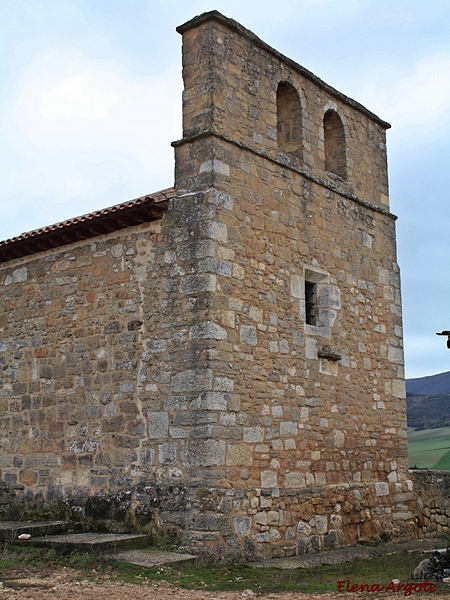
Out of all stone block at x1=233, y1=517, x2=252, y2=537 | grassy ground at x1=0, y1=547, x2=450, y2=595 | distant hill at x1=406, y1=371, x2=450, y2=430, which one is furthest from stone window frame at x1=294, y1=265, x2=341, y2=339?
distant hill at x1=406, y1=371, x2=450, y2=430

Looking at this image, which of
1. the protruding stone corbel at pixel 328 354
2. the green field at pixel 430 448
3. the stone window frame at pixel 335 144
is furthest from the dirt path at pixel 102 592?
the green field at pixel 430 448

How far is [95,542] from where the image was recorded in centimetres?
791

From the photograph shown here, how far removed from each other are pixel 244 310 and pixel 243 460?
5.65 feet

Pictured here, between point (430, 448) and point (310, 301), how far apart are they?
2199 centimetres

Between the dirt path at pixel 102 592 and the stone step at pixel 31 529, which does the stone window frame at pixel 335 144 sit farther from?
the dirt path at pixel 102 592

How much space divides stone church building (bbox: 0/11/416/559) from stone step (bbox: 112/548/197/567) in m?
0.25

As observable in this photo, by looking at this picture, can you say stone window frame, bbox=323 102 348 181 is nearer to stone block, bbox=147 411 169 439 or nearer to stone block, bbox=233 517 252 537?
stone block, bbox=147 411 169 439

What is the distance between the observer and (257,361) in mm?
8992

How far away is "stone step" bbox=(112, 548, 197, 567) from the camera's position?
750 centimetres

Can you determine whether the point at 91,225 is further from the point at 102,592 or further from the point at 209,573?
the point at 102,592


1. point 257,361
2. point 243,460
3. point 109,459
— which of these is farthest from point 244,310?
point 109,459

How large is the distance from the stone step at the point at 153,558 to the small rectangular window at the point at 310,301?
12.2ft

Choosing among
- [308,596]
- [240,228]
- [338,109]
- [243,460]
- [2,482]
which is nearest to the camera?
[308,596]

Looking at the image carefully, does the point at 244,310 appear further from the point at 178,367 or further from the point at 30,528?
the point at 30,528
